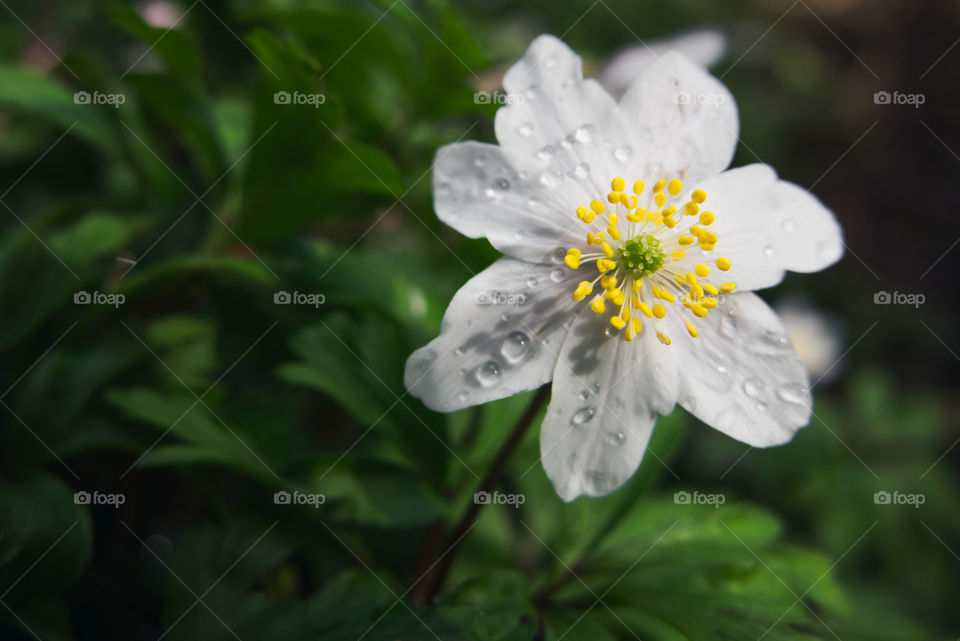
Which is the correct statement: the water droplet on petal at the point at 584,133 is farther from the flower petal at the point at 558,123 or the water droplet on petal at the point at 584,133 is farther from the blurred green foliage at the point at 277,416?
the blurred green foliage at the point at 277,416

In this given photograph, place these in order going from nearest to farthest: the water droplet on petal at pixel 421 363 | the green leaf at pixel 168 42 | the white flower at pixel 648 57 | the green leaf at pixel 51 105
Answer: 1. the water droplet on petal at pixel 421 363
2. the green leaf at pixel 168 42
3. the green leaf at pixel 51 105
4. the white flower at pixel 648 57

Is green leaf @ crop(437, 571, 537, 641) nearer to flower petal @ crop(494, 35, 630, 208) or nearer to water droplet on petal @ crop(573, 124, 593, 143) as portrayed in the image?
flower petal @ crop(494, 35, 630, 208)

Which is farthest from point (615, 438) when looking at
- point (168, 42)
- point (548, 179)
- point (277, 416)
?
point (168, 42)

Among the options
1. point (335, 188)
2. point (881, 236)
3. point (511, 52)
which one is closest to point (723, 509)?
point (335, 188)

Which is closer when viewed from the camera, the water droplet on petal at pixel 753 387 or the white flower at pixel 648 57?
the water droplet on petal at pixel 753 387

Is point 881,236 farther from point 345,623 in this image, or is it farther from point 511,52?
point 345,623

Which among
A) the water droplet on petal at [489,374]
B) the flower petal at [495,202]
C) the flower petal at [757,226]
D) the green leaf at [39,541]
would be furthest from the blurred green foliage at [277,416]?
the flower petal at [757,226]

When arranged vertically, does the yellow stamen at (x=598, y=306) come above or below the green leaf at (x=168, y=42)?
below

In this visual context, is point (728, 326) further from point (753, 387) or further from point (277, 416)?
point (277, 416)
